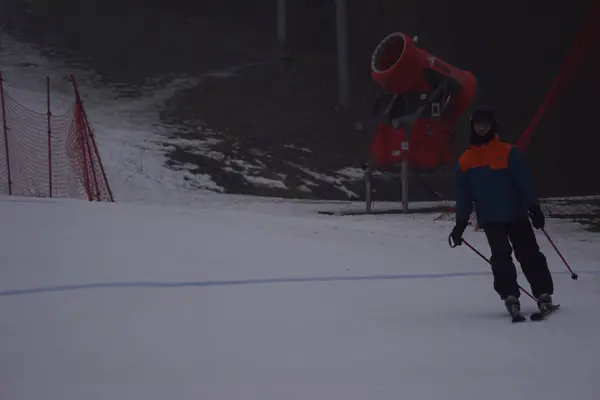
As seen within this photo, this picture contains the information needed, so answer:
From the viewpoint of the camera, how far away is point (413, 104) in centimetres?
1391

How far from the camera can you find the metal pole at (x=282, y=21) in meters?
25.6

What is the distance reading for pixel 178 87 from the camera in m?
23.7

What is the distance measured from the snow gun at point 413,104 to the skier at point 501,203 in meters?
8.07

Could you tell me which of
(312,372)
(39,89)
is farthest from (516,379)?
(39,89)

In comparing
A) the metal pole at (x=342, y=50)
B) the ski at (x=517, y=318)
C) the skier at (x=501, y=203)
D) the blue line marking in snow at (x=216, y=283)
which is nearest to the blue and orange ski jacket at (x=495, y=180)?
the skier at (x=501, y=203)

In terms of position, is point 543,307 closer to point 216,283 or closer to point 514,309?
point 514,309

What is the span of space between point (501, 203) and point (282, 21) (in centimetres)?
2178

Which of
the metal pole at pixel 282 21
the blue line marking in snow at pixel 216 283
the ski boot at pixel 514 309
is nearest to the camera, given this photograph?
the ski boot at pixel 514 309

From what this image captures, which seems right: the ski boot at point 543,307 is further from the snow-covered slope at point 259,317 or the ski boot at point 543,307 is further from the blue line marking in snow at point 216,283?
the blue line marking in snow at point 216,283

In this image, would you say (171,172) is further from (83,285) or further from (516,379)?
(516,379)

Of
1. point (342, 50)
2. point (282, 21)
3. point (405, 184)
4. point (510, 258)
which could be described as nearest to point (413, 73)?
point (405, 184)

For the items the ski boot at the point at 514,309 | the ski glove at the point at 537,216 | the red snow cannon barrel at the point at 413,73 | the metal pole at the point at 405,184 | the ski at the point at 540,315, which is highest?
the red snow cannon barrel at the point at 413,73

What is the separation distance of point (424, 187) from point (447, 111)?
7.85 ft

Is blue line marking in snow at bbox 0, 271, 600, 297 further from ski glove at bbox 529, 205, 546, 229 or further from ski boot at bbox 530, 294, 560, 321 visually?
ski glove at bbox 529, 205, 546, 229
